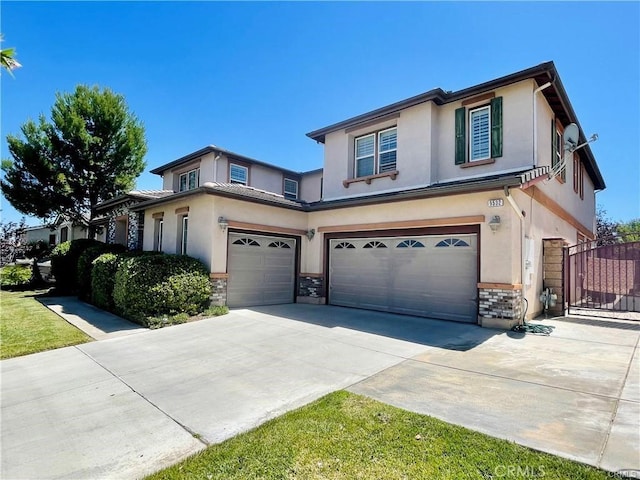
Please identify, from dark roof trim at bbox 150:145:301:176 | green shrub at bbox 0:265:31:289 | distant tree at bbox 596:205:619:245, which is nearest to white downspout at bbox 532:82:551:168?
dark roof trim at bbox 150:145:301:176

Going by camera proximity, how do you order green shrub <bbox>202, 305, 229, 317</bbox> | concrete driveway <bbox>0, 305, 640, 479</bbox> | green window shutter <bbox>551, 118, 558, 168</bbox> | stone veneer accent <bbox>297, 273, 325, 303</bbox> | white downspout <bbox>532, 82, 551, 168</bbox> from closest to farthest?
concrete driveway <bbox>0, 305, 640, 479</bbox>
white downspout <bbox>532, 82, 551, 168</bbox>
green shrub <bbox>202, 305, 229, 317</bbox>
green window shutter <bbox>551, 118, 558, 168</bbox>
stone veneer accent <bbox>297, 273, 325, 303</bbox>

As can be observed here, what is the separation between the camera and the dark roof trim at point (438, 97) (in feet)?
31.7

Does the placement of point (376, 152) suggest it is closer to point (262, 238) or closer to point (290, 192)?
point (262, 238)

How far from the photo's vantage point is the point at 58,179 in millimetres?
20141

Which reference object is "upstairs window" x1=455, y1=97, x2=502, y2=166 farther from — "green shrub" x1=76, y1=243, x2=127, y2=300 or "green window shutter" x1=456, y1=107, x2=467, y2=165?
"green shrub" x1=76, y1=243, x2=127, y2=300

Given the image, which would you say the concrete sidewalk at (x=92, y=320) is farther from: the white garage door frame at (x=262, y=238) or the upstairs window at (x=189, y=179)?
the upstairs window at (x=189, y=179)

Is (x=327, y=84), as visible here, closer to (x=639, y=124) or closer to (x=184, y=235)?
(x=184, y=235)

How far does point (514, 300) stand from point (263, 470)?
7737 millimetres

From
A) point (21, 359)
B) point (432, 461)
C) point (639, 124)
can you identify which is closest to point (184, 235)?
point (21, 359)

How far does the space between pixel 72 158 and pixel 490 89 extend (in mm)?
22678

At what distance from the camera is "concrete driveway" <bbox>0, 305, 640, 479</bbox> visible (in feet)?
11.0

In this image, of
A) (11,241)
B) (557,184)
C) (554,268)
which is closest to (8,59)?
(554,268)

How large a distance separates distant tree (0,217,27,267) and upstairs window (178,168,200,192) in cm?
1369

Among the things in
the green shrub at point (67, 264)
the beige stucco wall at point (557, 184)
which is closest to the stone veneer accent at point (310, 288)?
the beige stucco wall at point (557, 184)
